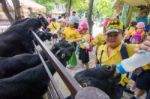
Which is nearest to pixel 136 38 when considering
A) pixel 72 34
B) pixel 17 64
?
pixel 72 34

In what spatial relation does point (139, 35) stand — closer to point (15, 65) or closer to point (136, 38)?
point (136, 38)

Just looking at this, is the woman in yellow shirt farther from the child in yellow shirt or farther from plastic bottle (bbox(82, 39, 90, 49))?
plastic bottle (bbox(82, 39, 90, 49))

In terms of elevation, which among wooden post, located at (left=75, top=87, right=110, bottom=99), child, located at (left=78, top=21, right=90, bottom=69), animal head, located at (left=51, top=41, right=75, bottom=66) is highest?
wooden post, located at (left=75, top=87, right=110, bottom=99)

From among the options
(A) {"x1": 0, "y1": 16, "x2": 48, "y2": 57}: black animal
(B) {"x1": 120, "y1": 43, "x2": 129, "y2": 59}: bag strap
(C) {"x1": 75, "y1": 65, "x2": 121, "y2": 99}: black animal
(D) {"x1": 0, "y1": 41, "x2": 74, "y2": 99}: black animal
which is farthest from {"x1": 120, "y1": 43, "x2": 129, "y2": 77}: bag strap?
(A) {"x1": 0, "y1": 16, "x2": 48, "y2": 57}: black animal

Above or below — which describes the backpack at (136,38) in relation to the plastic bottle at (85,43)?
above

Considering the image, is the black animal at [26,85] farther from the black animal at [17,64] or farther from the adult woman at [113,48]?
the adult woman at [113,48]

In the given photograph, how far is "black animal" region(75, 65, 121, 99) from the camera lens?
226cm

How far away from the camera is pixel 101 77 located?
96.6 inches

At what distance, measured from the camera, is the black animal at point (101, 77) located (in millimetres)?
2263

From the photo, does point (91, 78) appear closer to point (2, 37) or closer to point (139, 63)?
point (139, 63)

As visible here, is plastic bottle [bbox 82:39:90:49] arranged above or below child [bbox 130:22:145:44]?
below

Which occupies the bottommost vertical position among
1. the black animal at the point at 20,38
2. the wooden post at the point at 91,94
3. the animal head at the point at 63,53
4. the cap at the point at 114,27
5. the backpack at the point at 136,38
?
Result: the backpack at the point at 136,38

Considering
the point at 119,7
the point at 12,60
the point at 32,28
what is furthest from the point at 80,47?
the point at 119,7

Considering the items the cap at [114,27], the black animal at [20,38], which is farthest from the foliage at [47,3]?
the cap at [114,27]
